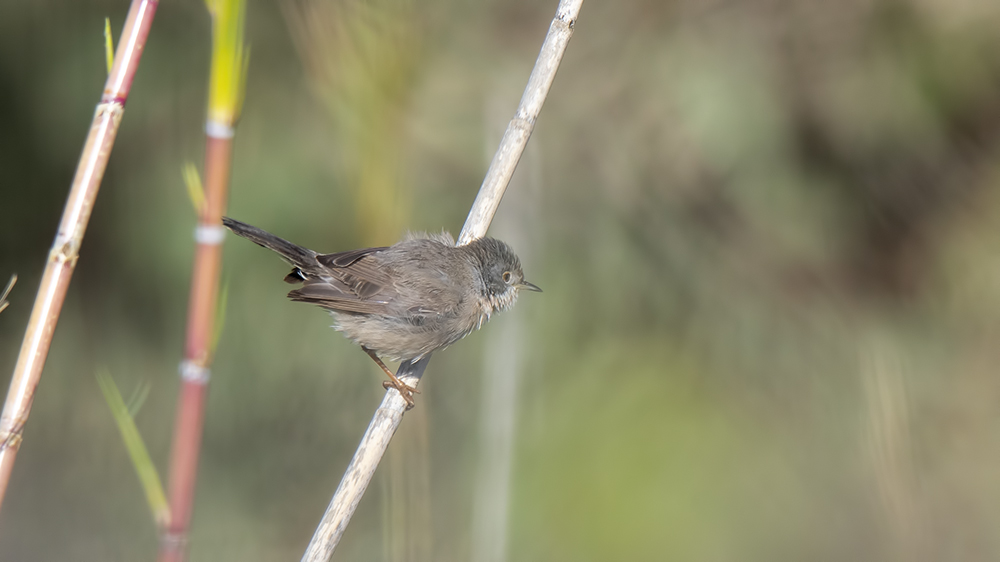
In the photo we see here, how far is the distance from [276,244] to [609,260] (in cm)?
157

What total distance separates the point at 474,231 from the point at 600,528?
1.27m

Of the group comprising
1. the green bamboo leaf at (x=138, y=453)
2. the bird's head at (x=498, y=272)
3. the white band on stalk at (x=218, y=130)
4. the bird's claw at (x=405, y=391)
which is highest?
the bird's head at (x=498, y=272)

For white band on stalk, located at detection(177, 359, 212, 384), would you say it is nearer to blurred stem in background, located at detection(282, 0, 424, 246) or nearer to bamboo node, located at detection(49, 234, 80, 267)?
bamboo node, located at detection(49, 234, 80, 267)

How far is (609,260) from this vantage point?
9.46 ft

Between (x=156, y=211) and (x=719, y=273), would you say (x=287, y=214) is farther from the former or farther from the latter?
(x=719, y=273)

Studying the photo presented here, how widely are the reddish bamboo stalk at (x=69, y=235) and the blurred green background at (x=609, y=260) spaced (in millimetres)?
1343

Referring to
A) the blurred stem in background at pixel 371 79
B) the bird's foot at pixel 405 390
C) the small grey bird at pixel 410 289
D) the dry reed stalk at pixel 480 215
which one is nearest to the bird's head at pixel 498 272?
the small grey bird at pixel 410 289

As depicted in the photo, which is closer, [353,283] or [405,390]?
[405,390]

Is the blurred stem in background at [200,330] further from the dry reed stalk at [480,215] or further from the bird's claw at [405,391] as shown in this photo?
the bird's claw at [405,391]

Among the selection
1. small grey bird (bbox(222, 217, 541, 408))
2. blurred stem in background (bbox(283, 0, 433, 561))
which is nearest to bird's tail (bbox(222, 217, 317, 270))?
small grey bird (bbox(222, 217, 541, 408))

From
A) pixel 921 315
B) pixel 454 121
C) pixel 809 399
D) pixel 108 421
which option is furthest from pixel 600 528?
pixel 108 421

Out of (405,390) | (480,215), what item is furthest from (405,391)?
(480,215)

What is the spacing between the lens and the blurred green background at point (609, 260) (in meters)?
2.48

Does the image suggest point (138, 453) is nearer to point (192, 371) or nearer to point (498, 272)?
point (192, 371)
